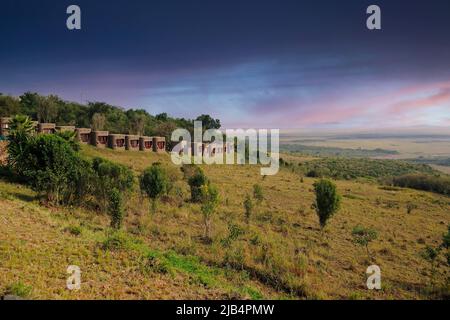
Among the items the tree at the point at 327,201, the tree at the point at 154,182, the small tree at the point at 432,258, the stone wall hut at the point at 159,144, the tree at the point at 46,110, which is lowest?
the small tree at the point at 432,258

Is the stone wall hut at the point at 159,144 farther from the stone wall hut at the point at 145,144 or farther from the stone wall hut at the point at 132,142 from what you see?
the stone wall hut at the point at 132,142

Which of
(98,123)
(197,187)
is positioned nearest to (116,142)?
(98,123)

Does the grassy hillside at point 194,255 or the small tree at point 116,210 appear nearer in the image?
the grassy hillside at point 194,255

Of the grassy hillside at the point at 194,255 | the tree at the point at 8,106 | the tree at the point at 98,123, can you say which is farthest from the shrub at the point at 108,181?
the tree at the point at 8,106

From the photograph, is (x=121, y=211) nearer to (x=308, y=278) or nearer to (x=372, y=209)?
(x=308, y=278)

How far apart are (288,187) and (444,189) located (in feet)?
112

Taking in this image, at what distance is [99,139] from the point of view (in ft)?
154

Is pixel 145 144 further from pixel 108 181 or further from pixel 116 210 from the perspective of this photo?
pixel 116 210

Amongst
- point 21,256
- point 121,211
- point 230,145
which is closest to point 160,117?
point 230,145

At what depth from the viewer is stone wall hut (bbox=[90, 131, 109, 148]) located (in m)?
46.2

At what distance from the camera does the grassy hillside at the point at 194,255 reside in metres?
8.51

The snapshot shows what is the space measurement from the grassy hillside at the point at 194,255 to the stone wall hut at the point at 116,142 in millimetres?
28105

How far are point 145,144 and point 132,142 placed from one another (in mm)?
2214

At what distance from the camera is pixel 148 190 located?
19328mm
